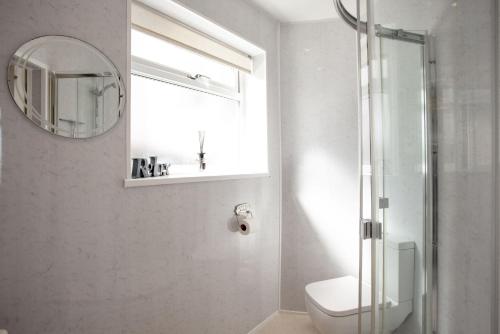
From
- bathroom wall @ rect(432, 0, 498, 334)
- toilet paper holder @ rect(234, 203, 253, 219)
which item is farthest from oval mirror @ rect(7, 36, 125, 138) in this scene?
bathroom wall @ rect(432, 0, 498, 334)

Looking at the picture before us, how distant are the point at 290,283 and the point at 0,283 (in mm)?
2020

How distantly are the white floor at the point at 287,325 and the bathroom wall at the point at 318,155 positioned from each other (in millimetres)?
79

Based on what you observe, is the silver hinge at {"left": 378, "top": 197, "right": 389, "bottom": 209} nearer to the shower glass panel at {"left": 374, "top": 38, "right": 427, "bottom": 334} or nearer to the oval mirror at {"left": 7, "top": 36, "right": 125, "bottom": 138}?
the shower glass panel at {"left": 374, "top": 38, "right": 427, "bottom": 334}

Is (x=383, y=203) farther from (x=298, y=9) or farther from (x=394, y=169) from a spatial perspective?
(x=298, y=9)

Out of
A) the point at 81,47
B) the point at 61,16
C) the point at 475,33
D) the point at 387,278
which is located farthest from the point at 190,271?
the point at 475,33

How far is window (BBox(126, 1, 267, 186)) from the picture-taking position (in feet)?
5.67

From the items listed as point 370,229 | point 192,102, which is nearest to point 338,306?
point 370,229

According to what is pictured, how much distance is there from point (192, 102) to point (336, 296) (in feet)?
5.25

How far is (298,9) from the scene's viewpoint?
7.60ft

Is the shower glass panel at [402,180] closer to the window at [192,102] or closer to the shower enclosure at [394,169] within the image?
the shower enclosure at [394,169]

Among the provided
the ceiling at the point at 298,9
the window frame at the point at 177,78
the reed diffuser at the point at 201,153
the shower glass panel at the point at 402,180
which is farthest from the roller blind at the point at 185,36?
the shower glass panel at the point at 402,180

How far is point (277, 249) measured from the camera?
2.53 meters

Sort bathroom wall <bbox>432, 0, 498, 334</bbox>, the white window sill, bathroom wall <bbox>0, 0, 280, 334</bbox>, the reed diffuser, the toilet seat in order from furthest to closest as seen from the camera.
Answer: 1. the reed diffuser
2. the white window sill
3. the toilet seat
4. bathroom wall <bbox>0, 0, 280, 334</bbox>
5. bathroom wall <bbox>432, 0, 498, 334</bbox>

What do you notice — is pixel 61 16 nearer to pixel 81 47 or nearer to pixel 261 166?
pixel 81 47
